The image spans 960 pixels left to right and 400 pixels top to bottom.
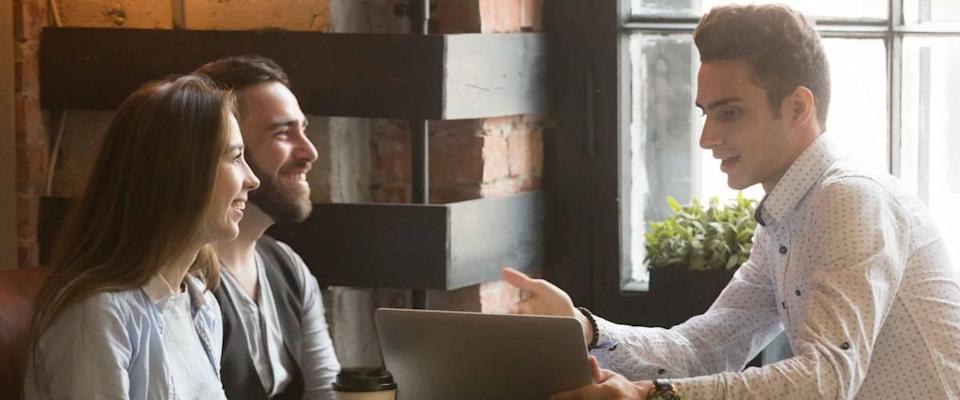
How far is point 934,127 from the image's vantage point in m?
2.97

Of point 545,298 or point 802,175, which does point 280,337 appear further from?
point 802,175

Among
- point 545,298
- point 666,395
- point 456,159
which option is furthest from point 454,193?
point 666,395

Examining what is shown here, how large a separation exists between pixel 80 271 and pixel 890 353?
3.88 ft

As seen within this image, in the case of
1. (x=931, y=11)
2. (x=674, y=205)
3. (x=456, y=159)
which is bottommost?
(x=674, y=205)

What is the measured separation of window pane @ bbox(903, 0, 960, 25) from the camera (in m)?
2.93

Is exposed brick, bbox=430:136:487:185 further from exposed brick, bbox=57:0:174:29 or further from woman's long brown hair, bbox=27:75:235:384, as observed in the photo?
woman's long brown hair, bbox=27:75:235:384

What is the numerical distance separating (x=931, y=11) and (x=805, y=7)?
245 mm

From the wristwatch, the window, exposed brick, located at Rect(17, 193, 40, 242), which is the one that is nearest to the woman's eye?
the wristwatch

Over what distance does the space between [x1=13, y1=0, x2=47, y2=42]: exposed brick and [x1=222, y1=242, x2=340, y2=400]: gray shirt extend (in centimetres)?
68

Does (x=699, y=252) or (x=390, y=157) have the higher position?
(x=390, y=157)

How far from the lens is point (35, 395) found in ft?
6.79

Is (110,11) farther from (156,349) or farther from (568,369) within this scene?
(568,369)

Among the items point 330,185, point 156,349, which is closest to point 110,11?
point 330,185

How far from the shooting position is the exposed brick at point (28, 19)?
9.77 ft
